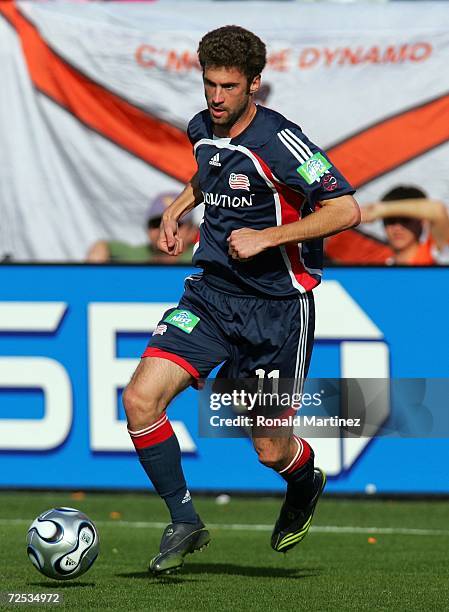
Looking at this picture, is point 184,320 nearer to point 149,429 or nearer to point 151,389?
point 151,389

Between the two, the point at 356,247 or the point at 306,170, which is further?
the point at 356,247

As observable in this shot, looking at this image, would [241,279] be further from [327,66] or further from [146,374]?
[327,66]

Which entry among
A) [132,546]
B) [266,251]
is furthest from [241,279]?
[132,546]

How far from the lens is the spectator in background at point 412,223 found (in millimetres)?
11289

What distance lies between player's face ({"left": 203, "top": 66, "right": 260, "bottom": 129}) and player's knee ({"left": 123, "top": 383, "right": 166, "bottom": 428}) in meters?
1.33

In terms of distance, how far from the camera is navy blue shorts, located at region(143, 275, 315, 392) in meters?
6.69

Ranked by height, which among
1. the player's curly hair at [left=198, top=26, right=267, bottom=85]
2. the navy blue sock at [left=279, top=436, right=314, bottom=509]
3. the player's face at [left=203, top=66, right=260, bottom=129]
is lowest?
the navy blue sock at [left=279, top=436, right=314, bottom=509]

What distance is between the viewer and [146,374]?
6.53 meters

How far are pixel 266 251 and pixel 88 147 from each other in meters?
6.46

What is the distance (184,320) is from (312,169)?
975 millimetres

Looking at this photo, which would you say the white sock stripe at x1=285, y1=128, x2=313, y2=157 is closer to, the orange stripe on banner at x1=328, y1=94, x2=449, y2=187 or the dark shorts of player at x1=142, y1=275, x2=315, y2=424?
the dark shorts of player at x1=142, y1=275, x2=315, y2=424

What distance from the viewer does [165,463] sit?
6.66m

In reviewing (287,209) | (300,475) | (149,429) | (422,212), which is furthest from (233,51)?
(422,212)

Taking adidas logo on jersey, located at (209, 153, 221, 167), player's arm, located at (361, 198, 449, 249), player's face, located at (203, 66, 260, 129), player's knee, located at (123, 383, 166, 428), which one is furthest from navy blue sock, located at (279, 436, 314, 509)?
player's arm, located at (361, 198, 449, 249)
